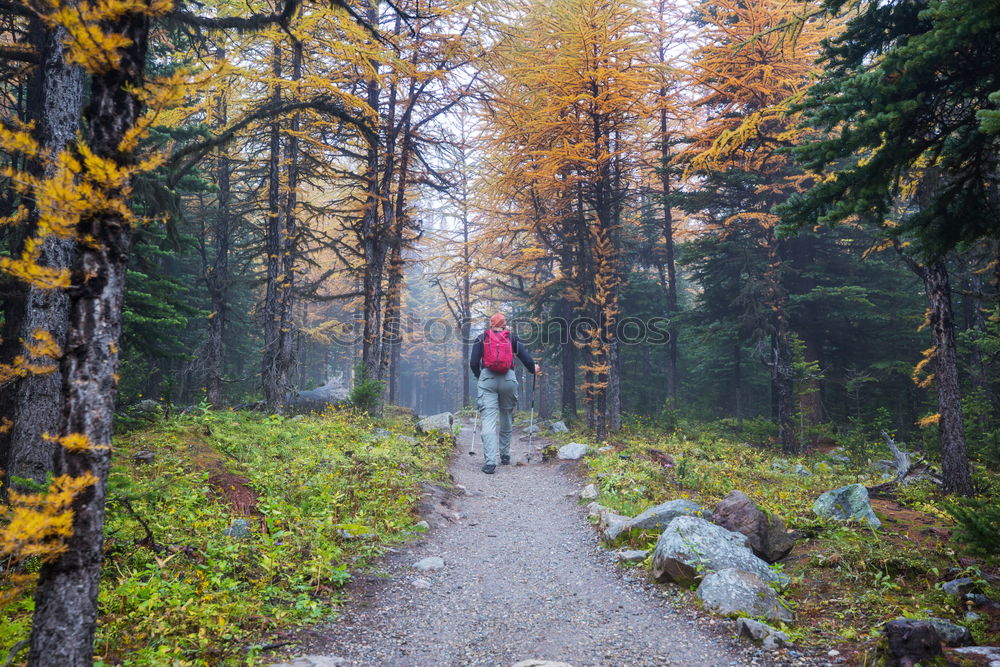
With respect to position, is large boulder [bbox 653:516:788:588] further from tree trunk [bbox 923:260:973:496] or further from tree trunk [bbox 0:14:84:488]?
tree trunk [bbox 0:14:84:488]

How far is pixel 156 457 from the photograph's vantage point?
6.20 meters

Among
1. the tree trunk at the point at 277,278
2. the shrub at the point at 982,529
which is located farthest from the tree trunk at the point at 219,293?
the shrub at the point at 982,529

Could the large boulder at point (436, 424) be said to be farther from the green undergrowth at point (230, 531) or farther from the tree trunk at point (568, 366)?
the tree trunk at point (568, 366)

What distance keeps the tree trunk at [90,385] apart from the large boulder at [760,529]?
5.64 metres

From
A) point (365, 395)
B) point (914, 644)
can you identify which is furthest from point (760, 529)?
point (365, 395)

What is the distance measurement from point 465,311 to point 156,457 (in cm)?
2202

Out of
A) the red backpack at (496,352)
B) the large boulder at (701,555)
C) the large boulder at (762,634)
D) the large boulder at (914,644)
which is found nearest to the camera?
the large boulder at (914,644)

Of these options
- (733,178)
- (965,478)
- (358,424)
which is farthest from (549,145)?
(965,478)

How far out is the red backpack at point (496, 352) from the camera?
32.7ft

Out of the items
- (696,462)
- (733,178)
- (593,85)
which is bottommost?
(696,462)

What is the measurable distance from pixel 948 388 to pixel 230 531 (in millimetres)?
10328

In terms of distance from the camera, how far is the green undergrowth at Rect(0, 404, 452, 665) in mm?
3256

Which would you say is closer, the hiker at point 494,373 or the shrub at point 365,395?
the hiker at point 494,373

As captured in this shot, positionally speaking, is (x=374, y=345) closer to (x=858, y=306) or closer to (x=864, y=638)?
(x=864, y=638)
